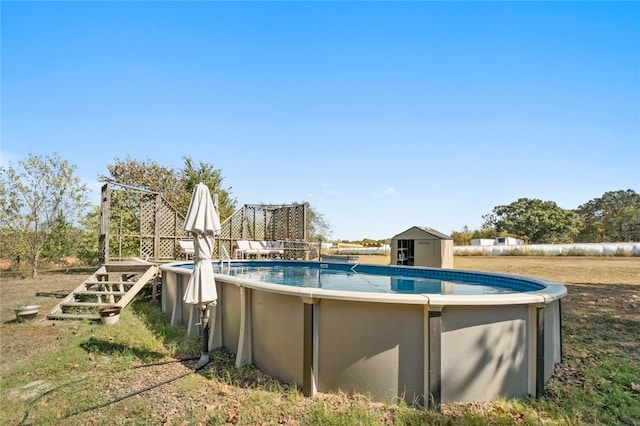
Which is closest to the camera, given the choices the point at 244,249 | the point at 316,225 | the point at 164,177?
the point at 244,249

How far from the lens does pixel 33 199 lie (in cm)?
1167

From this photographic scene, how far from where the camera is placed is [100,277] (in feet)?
25.9

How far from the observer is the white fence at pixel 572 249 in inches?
793

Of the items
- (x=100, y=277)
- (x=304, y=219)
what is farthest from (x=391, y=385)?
(x=304, y=219)

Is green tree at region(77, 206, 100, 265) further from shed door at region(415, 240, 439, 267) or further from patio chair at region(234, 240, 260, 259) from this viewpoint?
shed door at region(415, 240, 439, 267)

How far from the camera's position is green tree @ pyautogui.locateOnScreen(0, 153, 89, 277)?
11.4 metres

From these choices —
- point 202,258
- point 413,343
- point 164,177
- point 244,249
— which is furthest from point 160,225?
point 413,343

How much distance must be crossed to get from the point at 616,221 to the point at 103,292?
48.2 meters

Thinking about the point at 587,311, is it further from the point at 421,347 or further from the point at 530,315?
the point at 421,347

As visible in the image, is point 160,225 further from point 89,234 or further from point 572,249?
point 572,249

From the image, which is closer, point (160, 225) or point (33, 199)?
point (160, 225)

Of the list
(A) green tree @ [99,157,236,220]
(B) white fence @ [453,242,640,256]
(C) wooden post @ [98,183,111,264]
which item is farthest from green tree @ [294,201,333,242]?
(C) wooden post @ [98,183,111,264]

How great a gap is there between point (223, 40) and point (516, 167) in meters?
15.3

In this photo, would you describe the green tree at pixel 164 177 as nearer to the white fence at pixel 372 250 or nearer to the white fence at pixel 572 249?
the white fence at pixel 372 250
